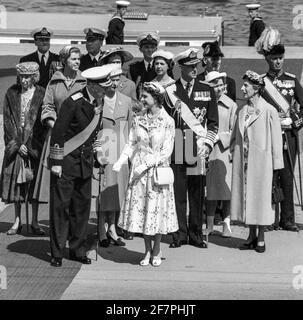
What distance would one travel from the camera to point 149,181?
10469mm

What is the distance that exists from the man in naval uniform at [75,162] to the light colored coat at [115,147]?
0.61 metres

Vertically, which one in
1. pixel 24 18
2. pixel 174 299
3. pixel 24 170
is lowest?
pixel 174 299

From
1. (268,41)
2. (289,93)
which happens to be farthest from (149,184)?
(268,41)

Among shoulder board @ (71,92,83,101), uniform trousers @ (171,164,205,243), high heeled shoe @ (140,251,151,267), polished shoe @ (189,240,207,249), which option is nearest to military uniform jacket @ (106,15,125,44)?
uniform trousers @ (171,164,205,243)

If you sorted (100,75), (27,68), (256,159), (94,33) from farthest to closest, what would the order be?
(94,33), (27,68), (256,159), (100,75)

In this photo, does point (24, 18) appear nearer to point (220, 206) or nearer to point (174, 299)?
point (220, 206)

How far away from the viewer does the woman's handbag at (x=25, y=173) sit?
11688 millimetres

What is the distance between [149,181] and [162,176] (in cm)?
14

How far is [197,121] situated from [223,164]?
2.89 feet

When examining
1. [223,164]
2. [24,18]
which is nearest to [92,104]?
[223,164]

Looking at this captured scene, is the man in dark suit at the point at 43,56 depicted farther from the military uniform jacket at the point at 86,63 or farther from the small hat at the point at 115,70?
the small hat at the point at 115,70

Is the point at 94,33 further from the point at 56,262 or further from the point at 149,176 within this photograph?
the point at 56,262

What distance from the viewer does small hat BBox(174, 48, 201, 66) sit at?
36.1 feet

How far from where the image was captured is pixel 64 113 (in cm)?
1045
